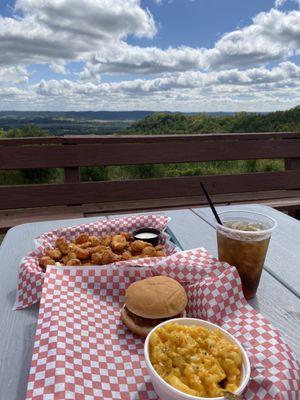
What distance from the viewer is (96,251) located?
146cm

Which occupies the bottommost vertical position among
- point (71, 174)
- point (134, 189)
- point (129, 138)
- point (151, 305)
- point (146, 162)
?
point (134, 189)

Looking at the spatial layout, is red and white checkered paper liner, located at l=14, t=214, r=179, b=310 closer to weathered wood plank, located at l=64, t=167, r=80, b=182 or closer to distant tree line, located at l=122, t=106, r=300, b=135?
weathered wood plank, located at l=64, t=167, r=80, b=182

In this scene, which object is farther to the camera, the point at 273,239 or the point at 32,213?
the point at 32,213

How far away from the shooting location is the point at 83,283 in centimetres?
122

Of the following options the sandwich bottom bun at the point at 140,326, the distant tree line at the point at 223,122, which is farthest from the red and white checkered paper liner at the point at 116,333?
the distant tree line at the point at 223,122

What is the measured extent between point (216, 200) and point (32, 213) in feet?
6.36

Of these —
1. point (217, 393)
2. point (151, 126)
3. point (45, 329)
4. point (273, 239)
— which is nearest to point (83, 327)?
point (45, 329)

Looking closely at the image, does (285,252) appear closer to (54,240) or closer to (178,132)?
(54,240)

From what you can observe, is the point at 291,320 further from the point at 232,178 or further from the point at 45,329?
the point at 232,178

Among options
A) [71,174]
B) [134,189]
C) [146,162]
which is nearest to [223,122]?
[146,162]

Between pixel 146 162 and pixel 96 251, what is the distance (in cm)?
257

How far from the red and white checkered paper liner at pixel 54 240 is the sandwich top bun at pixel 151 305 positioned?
22 centimetres

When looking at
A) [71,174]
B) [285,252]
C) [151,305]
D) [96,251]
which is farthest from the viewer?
[71,174]

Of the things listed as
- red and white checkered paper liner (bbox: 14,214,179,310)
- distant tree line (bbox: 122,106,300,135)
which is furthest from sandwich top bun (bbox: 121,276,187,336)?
distant tree line (bbox: 122,106,300,135)
